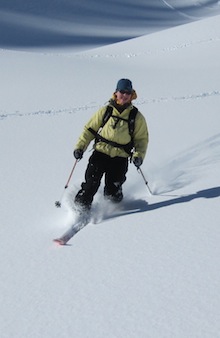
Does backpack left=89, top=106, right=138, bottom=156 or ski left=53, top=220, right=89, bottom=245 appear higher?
backpack left=89, top=106, right=138, bottom=156

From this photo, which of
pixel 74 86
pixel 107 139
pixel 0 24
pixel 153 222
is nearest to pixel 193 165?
pixel 107 139

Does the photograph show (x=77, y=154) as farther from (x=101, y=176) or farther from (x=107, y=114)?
(x=107, y=114)

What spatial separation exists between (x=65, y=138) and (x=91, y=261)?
4.96 metres

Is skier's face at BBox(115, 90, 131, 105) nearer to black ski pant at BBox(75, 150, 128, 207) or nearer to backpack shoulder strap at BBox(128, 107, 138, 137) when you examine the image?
backpack shoulder strap at BBox(128, 107, 138, 137)

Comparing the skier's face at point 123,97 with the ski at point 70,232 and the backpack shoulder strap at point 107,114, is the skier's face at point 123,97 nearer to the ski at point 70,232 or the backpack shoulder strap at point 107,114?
the backpack shoulder strap at point 107,114

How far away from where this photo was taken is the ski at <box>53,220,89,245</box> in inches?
174

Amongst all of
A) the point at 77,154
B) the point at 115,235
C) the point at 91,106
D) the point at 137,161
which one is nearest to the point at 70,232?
the point at 115,235

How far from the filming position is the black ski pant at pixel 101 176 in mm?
5377

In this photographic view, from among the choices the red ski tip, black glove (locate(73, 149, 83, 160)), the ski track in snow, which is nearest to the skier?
black glove (locate(73, 149, 83, 160))

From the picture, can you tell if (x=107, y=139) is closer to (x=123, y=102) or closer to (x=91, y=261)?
(x=123, y=102)

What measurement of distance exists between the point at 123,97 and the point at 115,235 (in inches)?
57.5

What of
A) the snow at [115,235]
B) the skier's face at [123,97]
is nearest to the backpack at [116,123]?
the skier's face at [123,97]

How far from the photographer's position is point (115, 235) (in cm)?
446

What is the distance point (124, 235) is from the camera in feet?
14.5
